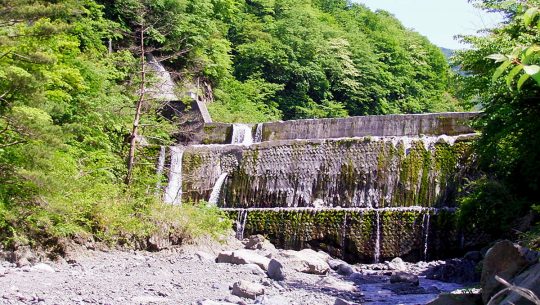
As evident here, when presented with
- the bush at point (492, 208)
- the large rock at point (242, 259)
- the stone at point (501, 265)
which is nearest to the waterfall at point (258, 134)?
the bush at point (492, 208)

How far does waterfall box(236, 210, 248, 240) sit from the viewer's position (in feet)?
48.2

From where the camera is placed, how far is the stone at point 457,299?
412 centimetres

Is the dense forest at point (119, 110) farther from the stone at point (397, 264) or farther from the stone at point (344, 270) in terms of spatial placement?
the stone at point (344, 270)

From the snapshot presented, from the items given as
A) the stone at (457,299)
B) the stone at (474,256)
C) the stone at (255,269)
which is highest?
the stone at (457,299)

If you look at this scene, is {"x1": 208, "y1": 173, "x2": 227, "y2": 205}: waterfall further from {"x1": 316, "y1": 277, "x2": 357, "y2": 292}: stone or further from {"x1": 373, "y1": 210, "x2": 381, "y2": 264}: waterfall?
{"x1": 316, "y1": 277, "x2": 357, "y2": 292}: stone

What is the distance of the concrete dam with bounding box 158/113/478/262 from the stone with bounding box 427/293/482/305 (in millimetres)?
9021

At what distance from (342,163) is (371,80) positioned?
21442mm

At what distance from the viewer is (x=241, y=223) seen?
1485cm

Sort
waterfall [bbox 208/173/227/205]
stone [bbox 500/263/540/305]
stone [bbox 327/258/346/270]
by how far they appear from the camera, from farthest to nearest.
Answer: waterfall [bbox 208/173/227/205] < stone [bbox 327/258/346/270] < stone [bbox 500/263/540/305]

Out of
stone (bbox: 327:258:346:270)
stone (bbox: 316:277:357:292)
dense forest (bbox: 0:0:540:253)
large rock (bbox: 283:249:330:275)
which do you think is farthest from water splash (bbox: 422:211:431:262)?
stone (bbox: 316:277:357:292)

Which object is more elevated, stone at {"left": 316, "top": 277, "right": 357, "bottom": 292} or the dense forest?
the dense forest

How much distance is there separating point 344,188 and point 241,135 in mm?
5719

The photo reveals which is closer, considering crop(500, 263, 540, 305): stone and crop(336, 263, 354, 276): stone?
crop(500, 263, 540, 305): stone

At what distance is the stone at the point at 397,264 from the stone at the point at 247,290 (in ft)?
17.9
